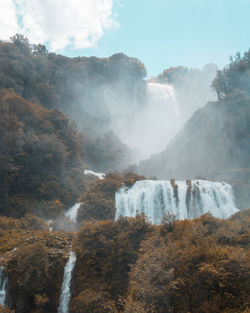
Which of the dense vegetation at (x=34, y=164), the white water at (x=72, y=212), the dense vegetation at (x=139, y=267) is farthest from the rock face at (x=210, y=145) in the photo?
the dense vegetation at (x=139, y=267)

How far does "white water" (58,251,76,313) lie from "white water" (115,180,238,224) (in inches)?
405

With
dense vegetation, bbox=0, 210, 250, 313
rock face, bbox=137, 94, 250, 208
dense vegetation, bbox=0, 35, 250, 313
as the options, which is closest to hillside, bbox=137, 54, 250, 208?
rock face, bbox=137, 94, 250, 208

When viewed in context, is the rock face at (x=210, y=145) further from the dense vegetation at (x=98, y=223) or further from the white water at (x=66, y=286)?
the white water at (x=66, y=286)

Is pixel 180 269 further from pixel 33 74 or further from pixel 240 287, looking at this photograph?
pixel 33 74

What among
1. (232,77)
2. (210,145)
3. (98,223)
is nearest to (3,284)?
(98,223)

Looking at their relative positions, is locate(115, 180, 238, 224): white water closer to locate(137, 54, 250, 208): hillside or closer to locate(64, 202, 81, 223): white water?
locate(64, 202, 81, 223): white water

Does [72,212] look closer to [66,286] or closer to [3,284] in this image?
[66,286]

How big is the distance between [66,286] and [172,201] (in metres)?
13.1

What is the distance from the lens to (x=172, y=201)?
21328 millimetres

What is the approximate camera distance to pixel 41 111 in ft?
90.4

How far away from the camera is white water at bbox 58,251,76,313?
368 inches

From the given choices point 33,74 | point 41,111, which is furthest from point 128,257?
point 33,74

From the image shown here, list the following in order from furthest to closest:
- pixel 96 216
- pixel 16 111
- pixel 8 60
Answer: pixel 8 60 < pixel 16 111 < pixel 96 216

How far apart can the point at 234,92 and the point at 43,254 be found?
1432 inches
